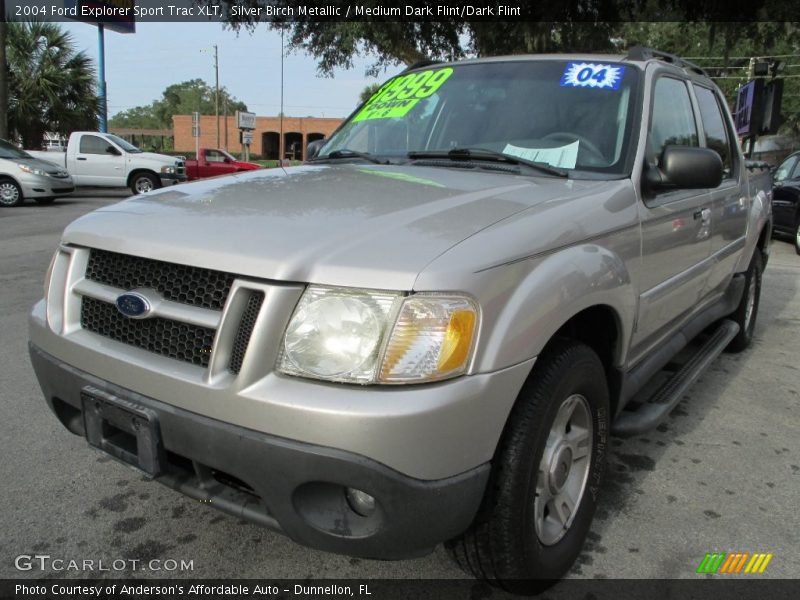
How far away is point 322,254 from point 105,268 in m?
0.82

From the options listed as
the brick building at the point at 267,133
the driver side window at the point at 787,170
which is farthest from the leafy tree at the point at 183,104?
the driver side window at the point at 787,170

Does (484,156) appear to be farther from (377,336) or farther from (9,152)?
(9,152)

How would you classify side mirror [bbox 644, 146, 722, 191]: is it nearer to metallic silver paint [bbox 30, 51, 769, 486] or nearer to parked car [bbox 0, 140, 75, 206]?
metallic silver paint [bbox 30, 51, 769, 486]

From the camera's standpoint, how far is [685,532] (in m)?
2.51

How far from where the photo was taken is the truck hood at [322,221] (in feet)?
5.49

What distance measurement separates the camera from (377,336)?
1646 mm

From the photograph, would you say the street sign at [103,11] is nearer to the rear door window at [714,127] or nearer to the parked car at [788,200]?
the parked car at [788,200]

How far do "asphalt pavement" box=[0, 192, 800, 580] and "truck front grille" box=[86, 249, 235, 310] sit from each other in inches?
39.1

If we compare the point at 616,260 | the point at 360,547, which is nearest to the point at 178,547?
the point at 360,547

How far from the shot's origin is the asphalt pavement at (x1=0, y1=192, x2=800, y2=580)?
89.7 inches

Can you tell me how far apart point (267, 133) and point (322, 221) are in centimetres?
6358

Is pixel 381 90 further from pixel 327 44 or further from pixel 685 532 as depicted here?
pixel 327 44

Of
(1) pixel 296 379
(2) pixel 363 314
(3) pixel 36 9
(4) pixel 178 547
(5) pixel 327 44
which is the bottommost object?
(4) pixel 178 547

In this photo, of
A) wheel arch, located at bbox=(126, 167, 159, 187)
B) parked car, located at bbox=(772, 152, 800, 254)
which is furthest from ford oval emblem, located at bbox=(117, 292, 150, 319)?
wheel arch, located at bbox=(126, 167, 159, 187)
